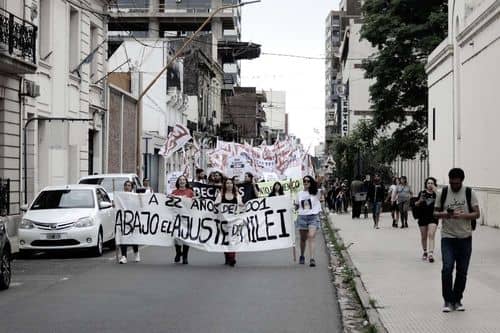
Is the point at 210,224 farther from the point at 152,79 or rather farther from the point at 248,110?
the point at 248,110

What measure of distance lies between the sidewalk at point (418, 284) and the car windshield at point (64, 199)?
613cm

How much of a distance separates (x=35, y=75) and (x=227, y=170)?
16938 mm

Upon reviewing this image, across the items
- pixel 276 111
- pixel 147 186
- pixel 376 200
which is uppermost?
pixel 276 111

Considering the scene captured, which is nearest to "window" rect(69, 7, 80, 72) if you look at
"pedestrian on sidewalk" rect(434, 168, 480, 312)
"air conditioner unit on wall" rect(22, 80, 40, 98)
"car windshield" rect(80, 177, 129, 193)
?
"air conditioner unit on wall" rect(22, 80, 40, 98)

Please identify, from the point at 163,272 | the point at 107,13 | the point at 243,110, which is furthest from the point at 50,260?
the point at 243,110

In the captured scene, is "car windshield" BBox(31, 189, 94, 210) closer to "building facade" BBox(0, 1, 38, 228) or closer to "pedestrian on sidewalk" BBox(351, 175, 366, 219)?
"building facade" BBox(0, 1, 38, 228)

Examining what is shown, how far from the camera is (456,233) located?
34.9 ft

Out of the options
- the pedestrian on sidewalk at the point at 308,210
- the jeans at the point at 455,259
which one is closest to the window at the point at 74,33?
the pedestrian on sidewalk at the point at 308,210

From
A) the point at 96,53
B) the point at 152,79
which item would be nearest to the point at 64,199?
the point at 96,53

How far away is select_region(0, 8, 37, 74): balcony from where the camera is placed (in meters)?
23.2

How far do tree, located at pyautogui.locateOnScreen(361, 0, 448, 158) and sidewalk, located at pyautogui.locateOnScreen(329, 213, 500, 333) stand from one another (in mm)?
19244

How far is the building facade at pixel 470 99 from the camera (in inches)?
1058

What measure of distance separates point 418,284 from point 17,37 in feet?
48.3

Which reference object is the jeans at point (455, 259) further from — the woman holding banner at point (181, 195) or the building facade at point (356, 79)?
the building facade at point (356, 79)
